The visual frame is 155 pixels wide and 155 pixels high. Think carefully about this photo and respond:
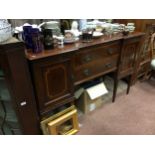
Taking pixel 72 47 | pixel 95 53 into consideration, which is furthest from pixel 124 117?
pixel 72 47

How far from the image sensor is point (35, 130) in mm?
1454

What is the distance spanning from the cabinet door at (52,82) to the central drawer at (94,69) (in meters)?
0.16

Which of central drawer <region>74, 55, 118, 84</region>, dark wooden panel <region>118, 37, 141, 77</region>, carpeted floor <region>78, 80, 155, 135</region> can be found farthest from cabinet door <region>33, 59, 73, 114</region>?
dark wooden panel <region>118, 37, 141, 77</region>

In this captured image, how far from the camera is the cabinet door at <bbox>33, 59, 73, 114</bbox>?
1.22 metres

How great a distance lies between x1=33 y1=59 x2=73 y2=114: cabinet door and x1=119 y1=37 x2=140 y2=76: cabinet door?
0.79 m

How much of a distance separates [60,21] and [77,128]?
1.21 m

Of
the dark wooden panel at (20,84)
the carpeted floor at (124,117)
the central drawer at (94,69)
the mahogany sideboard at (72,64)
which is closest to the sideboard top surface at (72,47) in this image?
the mahogany sideboard at (72,64)

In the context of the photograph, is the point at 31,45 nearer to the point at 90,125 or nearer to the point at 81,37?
the point at 81,37

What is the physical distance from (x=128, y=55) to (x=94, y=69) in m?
0.55

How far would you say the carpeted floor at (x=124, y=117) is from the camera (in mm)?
1763

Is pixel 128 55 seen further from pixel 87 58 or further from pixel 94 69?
pixel 87 58

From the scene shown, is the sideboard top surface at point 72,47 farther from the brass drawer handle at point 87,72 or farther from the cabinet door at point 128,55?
the brass drawer handle at point 87,72
